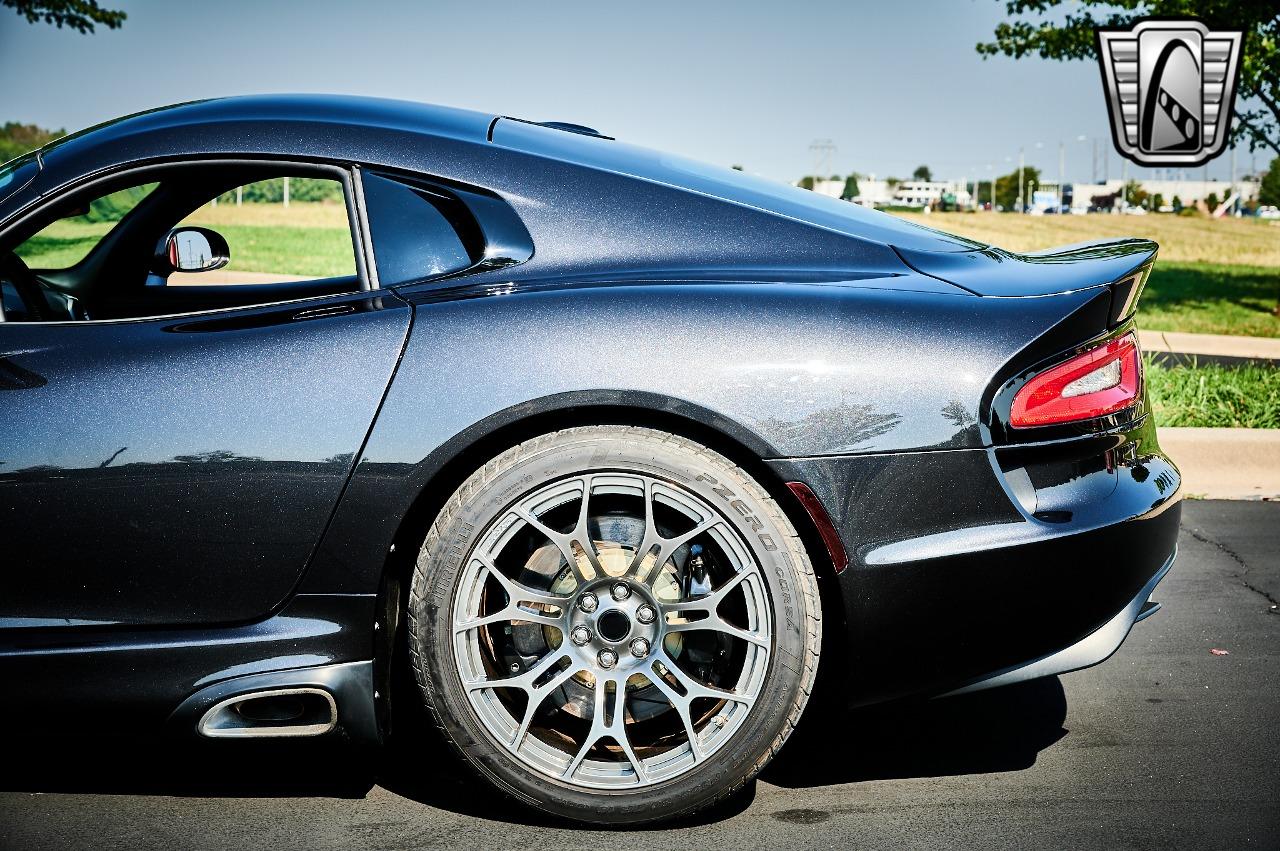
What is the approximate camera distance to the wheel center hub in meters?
2.50

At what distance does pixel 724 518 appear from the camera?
2.46 meters

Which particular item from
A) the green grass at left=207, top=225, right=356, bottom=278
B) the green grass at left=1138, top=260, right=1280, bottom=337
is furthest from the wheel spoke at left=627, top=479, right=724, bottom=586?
Result: the green grass at left=1138, top=260, right=1280, bottom=337

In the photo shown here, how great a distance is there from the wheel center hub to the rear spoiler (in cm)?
98

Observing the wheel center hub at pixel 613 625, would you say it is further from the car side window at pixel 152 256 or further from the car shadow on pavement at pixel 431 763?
the car side window at pixel 152 256

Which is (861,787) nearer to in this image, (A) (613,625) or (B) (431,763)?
(A) (613,625)

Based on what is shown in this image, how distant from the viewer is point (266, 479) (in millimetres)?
2434

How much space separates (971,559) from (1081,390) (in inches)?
16.9

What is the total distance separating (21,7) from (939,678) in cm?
2417

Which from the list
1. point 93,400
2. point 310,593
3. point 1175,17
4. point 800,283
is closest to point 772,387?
point 800,283

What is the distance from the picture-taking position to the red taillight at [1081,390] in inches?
97.2

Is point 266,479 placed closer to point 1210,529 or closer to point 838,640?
point 838,640

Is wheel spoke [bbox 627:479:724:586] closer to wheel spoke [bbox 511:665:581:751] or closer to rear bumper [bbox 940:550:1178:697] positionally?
wheel spoke [bbox 511:665:581:751]

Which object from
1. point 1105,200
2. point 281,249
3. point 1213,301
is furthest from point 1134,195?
point 281,249

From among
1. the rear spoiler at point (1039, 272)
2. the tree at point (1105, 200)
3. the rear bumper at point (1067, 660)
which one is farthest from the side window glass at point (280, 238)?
the tree at point (1105, 200)
